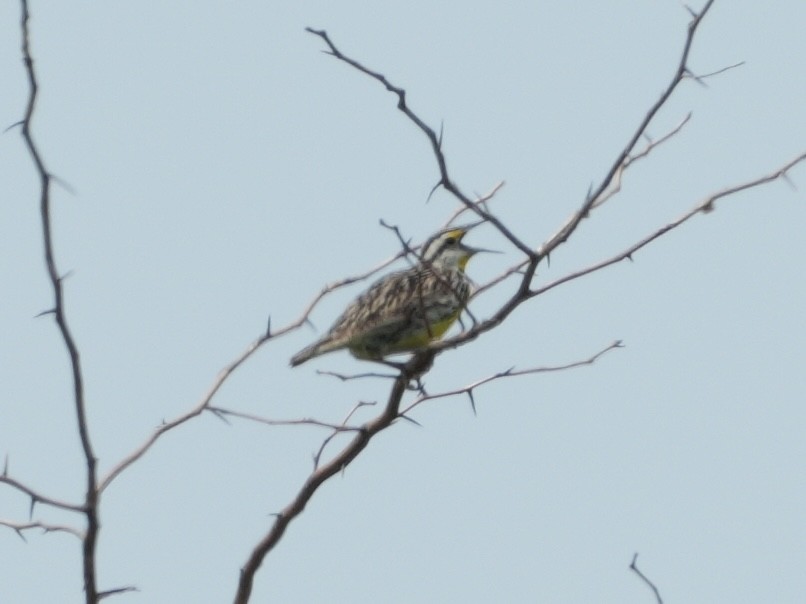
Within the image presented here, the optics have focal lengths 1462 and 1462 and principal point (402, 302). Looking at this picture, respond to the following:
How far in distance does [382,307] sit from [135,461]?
305 cm

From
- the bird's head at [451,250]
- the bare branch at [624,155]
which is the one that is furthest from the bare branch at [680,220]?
the bird's head at [451,250]

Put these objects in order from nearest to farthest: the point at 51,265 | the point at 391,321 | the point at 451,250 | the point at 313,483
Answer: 1. the point at 51,265
2. the point at 313,483
3. the point at 391,321
4. the point at 451,250

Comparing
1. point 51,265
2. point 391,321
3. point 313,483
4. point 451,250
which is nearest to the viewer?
point 51,265

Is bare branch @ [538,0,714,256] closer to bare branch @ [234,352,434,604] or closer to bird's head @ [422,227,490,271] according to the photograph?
bare branch @ [234,352,434,604]

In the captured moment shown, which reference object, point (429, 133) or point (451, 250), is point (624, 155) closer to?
point (429, 133)

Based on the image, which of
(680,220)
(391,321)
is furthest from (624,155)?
(391,321)

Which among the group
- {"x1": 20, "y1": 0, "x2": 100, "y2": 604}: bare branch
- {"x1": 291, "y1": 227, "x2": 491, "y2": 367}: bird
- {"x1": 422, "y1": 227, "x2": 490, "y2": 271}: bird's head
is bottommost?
{"x1": 20, "y1": 0, "x2": 100, "y2": 604}: bare branch

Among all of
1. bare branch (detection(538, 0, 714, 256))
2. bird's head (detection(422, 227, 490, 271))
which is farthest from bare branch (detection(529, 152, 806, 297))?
bird's head (detection(422, 227, 490, 271))

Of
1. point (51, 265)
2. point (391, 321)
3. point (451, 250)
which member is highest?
point (451, 250)

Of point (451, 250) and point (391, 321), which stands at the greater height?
point (451, 250)

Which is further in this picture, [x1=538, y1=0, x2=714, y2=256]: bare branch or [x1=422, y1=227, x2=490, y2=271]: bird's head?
[x1=422, y1=227, x2=490, y2=271]: bird's head

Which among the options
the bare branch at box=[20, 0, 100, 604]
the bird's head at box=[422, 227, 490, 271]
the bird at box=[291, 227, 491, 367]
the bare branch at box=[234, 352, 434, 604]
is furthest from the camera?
the bird's head at box=[422, 227, 490, 271]

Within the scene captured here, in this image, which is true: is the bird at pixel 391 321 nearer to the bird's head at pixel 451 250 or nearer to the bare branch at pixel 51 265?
the bird's head at pixel 451 250

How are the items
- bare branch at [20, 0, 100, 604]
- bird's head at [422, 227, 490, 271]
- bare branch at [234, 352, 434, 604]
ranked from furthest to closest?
bird's head at [422, 227, 490, 271]
bare branch at [234, 352, 434, 604]
bare branch at [20, 0, 100, 604]
